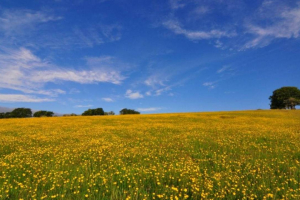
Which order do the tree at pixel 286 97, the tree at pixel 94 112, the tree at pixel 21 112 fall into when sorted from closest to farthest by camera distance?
the tree at pixel 286 97, the tree at pixel 94 112, the tree at pixel 21 112

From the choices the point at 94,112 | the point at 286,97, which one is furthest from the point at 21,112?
the point at 286,97

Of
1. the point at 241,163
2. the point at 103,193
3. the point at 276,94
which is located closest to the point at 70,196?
the point at 103,193

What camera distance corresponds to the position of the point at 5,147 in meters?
14.5

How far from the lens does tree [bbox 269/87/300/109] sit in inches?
3826

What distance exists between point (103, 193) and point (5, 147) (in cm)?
1284

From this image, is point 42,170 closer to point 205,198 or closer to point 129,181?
point 129,181

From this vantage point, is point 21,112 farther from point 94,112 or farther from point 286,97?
point 286,97

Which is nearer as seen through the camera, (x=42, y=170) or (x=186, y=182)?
(x=186, y=182)

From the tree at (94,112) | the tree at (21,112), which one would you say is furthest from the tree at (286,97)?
the tree at (21,112)

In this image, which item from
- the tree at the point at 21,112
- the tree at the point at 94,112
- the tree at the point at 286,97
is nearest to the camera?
the tree at the point at 286,97

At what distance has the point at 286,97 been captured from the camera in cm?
10038

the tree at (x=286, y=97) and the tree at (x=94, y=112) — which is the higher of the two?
the tree at (x=286, y=97)

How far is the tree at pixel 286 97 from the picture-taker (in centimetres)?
9717

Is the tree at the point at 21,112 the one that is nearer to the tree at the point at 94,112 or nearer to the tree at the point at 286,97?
the tree at the point at 94,112
